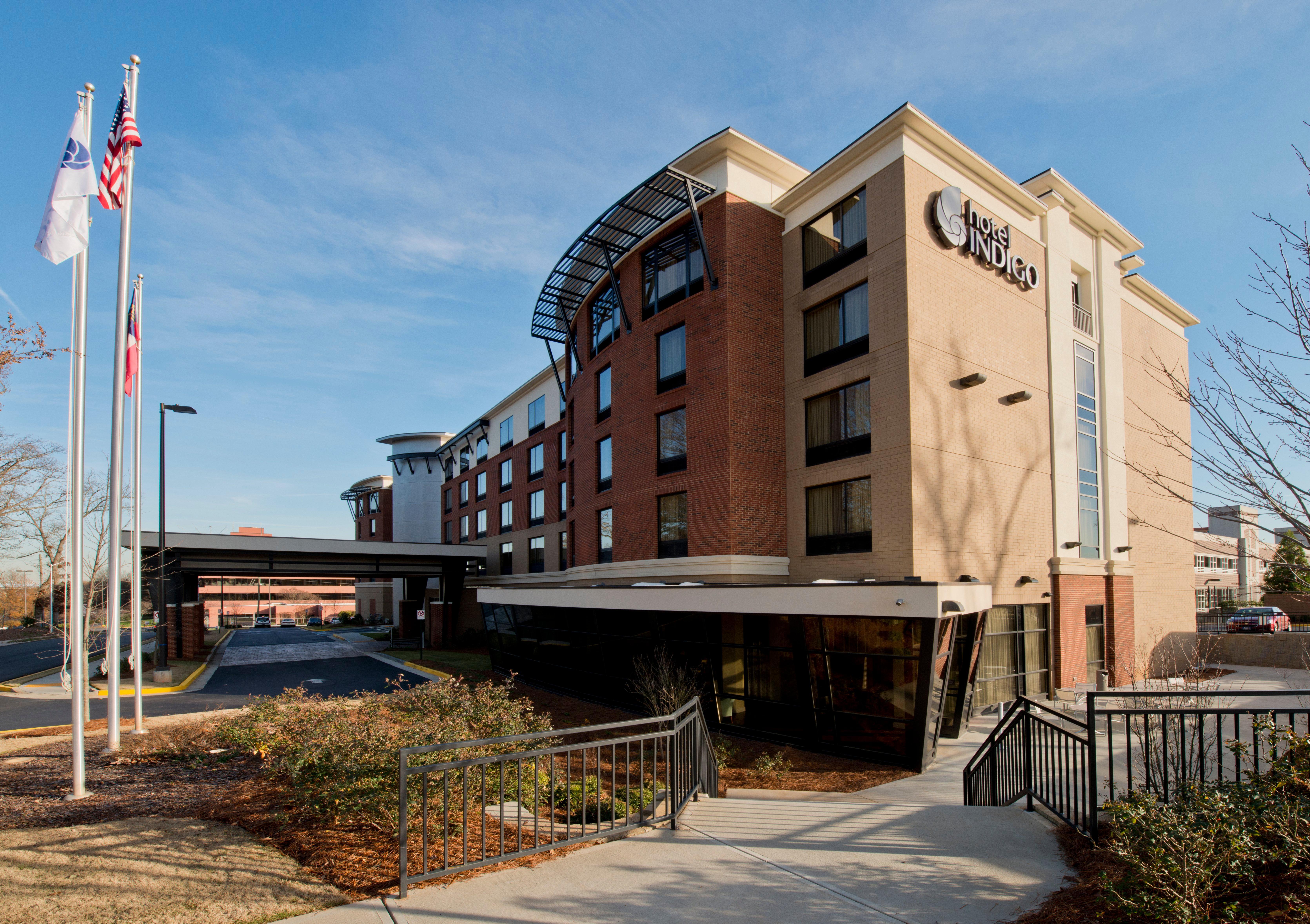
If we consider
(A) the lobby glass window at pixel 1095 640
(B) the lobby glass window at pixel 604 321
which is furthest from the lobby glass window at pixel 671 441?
(A) the lobby glass window at pixel 1095 640

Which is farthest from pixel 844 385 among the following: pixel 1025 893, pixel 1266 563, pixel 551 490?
pixel 551 490

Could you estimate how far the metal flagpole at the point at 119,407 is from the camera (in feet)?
38.2

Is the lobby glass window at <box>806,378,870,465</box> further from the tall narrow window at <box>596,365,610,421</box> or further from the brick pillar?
the brick pillar

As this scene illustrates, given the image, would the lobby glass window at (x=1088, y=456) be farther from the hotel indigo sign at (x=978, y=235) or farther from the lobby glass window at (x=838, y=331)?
the lobby glass window at (x=838, y=331)

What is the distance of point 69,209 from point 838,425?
54.7 ft

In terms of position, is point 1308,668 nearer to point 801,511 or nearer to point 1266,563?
point 801,511

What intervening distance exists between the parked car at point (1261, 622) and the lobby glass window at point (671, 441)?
34596 millimetres

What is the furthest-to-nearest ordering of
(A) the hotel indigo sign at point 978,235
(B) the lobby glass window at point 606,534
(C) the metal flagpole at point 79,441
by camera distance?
(B) the lobby glass window at point 606,534 < (A) the hotel indigo sign at point 978,235 < (C) the metal flagpole at point 79,441

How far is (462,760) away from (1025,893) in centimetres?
451

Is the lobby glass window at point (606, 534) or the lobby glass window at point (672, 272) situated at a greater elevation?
the lobby glass window at point (672, 272)

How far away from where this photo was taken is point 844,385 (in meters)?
20.0

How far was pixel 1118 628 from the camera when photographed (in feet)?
79.0

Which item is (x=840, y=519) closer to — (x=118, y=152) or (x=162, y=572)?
(x=118, y=152)

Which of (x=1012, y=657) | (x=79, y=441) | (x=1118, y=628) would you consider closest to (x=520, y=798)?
(x=79, y=441)
